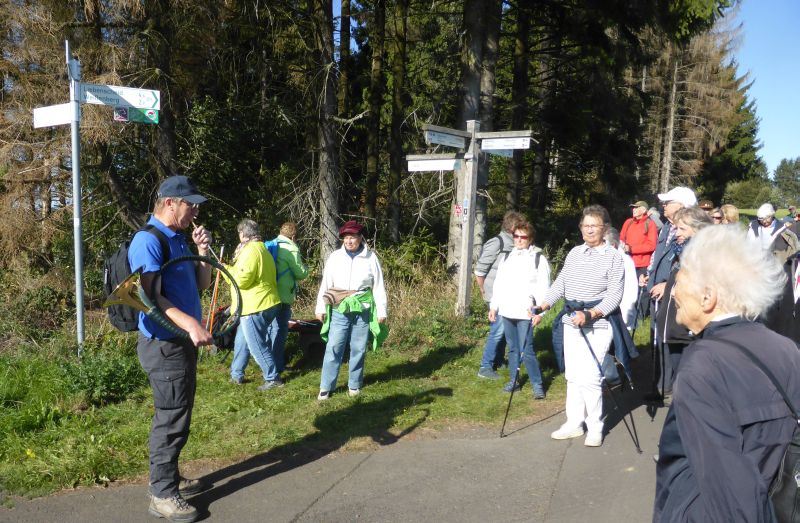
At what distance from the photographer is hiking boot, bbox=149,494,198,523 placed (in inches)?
155

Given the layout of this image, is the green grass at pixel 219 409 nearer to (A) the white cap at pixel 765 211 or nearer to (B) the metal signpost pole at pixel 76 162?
(B) the metal signpost pole at pixel 76 162

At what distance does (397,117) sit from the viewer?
584 inches

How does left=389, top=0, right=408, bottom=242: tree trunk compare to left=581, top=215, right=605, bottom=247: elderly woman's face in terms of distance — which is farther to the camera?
left=389, top=0, right=408, bottom=242: tree trunk

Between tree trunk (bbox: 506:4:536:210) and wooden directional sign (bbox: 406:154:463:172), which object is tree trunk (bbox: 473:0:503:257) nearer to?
wooden directional sign (bbox: 406:154:463:172)

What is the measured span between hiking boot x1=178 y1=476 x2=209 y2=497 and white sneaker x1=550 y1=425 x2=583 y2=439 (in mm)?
2846

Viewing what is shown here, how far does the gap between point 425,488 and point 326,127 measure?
330 inches

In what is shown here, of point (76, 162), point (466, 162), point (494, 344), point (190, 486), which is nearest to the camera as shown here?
point (190, 486)

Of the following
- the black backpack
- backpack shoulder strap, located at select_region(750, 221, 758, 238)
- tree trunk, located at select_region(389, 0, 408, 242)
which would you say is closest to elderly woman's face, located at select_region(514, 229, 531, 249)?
the black backpack

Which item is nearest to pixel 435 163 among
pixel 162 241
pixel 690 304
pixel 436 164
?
pixel 436 164

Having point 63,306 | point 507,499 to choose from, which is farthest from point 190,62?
point 507,499

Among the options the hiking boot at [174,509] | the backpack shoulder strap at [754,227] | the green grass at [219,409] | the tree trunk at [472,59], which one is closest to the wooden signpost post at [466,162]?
the green grass at [219,409]

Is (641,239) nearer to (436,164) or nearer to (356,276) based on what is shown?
(436,164)

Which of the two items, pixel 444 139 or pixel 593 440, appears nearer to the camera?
pixel 593 440

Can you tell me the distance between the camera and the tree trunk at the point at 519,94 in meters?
15.2
